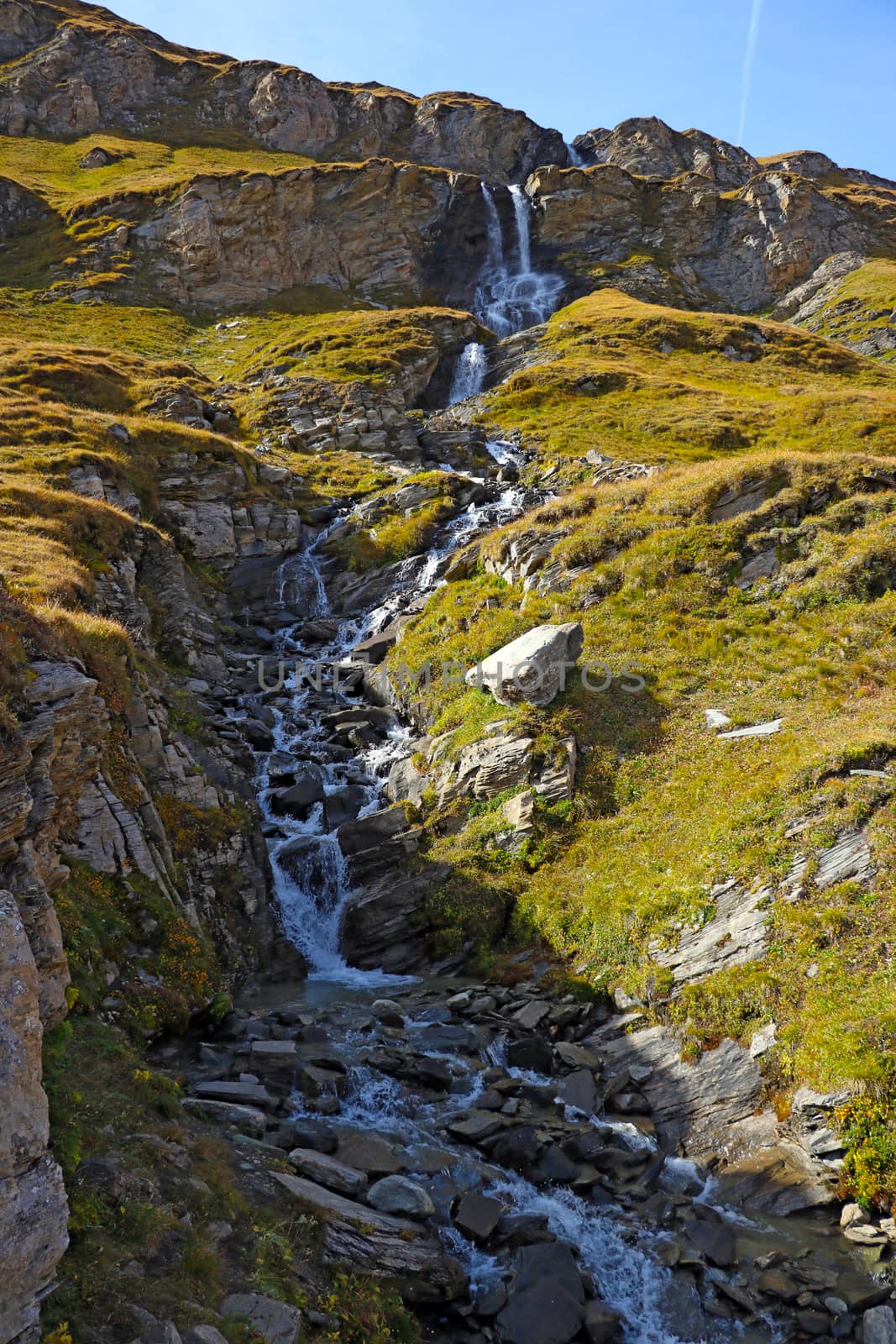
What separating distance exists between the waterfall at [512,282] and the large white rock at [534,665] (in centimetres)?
8906

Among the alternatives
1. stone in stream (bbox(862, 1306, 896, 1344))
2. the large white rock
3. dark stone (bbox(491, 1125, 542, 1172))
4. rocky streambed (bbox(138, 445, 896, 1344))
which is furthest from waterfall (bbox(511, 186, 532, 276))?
stone in stream (bbox(862, 1306, 896, 1344))

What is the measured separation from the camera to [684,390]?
69.7 metres

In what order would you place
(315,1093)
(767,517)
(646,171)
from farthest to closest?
(646,171)
(767,517)
(315,1093)

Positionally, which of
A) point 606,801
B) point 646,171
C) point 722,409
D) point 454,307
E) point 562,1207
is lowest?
point 562,1207

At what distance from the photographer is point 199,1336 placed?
7.34 metres

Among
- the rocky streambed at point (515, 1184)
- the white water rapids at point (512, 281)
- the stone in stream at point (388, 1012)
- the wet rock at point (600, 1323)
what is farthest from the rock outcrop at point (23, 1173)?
the white water rapids at point (512, 281)

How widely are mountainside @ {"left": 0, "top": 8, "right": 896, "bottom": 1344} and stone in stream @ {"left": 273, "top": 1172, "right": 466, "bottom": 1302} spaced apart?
64 millimetres

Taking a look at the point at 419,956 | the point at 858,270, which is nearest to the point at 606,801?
the point at 419,956

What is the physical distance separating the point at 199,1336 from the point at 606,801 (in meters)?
15.6

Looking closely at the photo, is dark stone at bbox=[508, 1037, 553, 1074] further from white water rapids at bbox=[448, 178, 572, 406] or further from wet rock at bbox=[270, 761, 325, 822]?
white water rapids at bbox=[448, 178, 572, 406]

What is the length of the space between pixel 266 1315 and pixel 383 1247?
2257 mm

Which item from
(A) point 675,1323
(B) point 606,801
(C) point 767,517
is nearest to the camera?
(A) point 675,1323

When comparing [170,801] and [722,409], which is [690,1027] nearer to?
[170,801]

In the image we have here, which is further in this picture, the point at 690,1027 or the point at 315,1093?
the point at 690,1027
